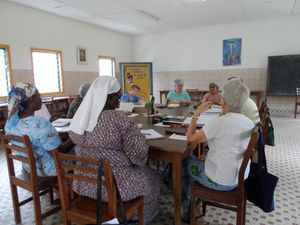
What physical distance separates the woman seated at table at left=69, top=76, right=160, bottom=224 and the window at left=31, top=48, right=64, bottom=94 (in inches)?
179

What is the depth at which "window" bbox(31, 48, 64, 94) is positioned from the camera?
5312 millimetres

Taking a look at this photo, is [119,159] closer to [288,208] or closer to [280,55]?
[288,208]

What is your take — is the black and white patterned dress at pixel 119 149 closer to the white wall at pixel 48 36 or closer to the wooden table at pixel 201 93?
the white wall at pixel 48 36

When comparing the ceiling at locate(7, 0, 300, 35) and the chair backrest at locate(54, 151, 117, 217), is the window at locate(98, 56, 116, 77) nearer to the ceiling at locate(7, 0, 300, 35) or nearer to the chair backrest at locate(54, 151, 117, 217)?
the ceiling at locate(7, 0, 300, 35)

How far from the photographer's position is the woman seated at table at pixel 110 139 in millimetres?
1325

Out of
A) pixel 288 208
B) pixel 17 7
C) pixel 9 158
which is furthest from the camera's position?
pixel 17 7

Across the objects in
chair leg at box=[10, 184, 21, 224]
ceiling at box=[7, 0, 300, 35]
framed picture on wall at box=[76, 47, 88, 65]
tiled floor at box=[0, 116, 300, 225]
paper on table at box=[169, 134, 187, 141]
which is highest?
ceiling at box=[7, 0, 300, 35]

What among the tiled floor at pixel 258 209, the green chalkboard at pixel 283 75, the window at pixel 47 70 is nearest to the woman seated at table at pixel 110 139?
the tiled floor at pixel 258 209

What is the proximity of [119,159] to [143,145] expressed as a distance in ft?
0.56

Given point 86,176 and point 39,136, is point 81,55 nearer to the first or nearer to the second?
point 39,136

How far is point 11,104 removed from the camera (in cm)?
173

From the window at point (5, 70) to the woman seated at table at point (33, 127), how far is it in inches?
140

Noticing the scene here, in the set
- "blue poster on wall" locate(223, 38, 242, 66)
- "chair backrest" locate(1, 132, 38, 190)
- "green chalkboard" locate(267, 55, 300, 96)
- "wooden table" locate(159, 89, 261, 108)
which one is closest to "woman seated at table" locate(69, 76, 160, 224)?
"chair backrest" locate(1, 132, 38, 190)

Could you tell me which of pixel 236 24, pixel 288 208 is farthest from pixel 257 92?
pixel 288 208
